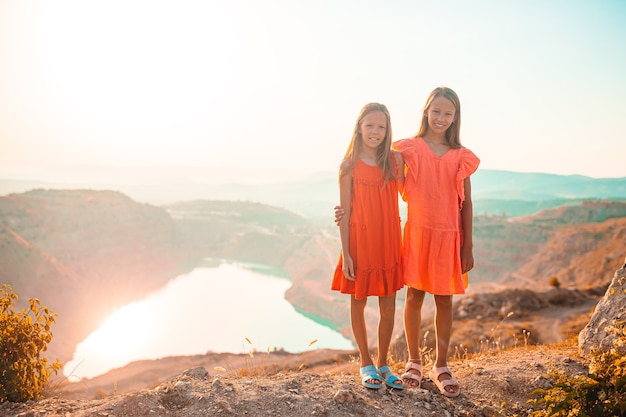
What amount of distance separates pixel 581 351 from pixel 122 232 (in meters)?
58.8

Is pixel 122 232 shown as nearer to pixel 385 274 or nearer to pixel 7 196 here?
pixel 7 196

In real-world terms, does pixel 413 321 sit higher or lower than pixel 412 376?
higher

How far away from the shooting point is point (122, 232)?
54594 millimetres

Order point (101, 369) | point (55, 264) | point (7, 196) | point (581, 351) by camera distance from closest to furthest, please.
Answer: point (581, 351)
point (101, 369)
point (55, 264)
point (7, 196)

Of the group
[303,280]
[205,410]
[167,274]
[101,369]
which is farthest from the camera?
[167,274]

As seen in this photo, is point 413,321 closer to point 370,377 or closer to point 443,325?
point 443,325

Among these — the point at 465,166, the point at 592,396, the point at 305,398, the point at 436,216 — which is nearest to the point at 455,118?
the point at 465,166

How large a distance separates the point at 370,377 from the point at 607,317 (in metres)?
2.14

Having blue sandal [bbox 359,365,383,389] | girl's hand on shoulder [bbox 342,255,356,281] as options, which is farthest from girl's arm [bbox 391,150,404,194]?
blue sandal [bbox 359,365,383,389]

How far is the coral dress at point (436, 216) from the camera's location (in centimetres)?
292

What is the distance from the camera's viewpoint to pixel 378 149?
3.02 metres

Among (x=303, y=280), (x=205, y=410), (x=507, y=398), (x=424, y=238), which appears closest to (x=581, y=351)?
(x=507, y=398)

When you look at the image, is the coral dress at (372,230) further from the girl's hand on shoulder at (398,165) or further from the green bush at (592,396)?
the green bush at (592,396)

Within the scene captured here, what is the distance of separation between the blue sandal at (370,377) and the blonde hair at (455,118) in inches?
71.8
